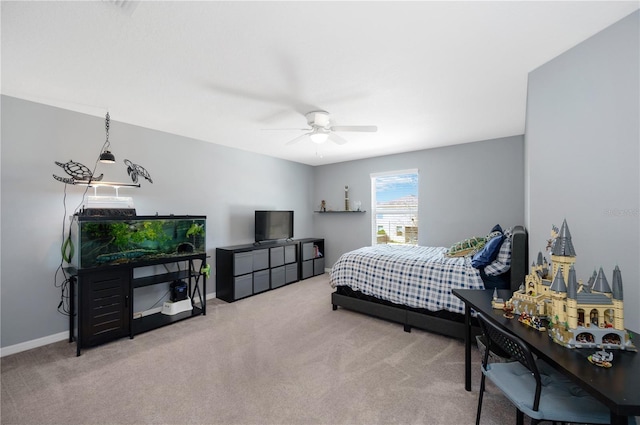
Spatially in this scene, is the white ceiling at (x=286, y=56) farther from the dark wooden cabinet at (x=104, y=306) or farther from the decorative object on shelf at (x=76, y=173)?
the dark wooden cabinet at (x=104, y=306)

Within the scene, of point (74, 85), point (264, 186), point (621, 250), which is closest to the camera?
point (621, 250)

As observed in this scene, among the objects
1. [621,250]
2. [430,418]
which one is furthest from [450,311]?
[621,250]

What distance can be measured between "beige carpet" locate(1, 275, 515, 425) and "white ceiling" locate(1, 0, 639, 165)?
2.46 meters

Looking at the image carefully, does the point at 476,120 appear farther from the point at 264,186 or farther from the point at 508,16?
the point at 264,186

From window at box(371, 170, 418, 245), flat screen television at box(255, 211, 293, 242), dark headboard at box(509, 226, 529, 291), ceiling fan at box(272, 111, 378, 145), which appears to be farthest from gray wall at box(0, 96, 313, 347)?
dark headboard at box(509, 226, 529, 291)

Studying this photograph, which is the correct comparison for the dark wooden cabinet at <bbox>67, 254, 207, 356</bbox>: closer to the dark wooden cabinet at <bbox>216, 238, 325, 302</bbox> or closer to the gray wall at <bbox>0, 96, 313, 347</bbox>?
the gray wall at <bbox>0, 96, 313, 347</bbox>

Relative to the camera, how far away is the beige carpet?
5.86 feet

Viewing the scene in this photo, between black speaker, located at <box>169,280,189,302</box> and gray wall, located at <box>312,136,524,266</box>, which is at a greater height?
gray wall, located at <box>312,136,524,266</box>

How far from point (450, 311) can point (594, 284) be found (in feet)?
5.15

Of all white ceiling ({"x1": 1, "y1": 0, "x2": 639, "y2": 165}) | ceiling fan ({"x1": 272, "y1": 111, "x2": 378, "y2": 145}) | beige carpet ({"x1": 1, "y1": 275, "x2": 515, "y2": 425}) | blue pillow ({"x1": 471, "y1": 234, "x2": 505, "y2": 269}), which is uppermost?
white ceiling ({"x1": 1, "y1": 0, "x2": 639, "y2": 165})

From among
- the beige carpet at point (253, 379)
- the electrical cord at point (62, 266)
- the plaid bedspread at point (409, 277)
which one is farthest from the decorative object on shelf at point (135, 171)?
the plaid bedspread at point (409, 277)

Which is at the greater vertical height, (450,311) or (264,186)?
(264,186)

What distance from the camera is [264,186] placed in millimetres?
5113

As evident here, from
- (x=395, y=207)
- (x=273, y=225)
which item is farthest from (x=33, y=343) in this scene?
(x=395, y=207)
